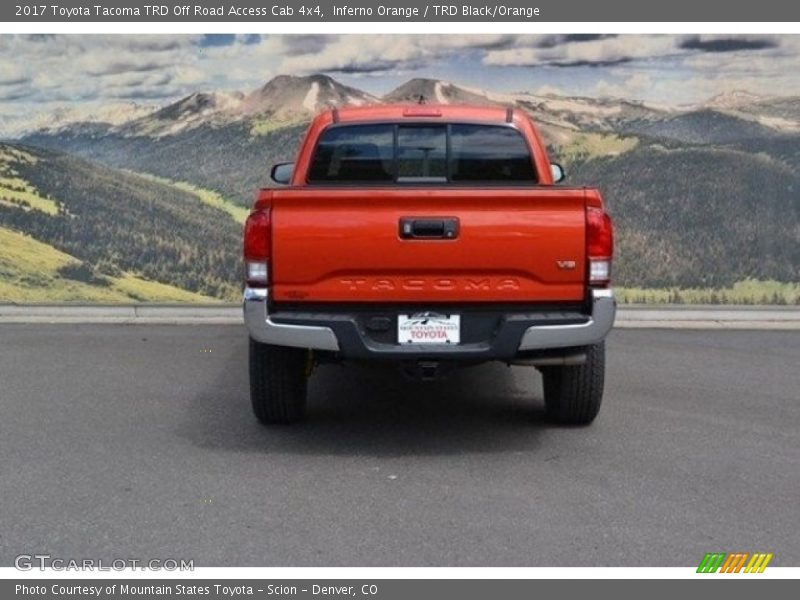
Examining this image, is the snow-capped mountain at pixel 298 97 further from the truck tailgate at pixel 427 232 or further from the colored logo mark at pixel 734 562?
the colored logo mark at pixel 734 562

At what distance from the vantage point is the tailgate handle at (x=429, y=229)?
5484 millimetres

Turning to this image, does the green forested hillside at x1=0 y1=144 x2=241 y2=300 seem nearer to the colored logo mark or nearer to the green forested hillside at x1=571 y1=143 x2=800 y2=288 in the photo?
the green forested hillside at x1=571 y1=143 x2=800 y2=288

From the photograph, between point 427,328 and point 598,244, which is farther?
point 427,328

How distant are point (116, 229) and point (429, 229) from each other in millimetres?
5985

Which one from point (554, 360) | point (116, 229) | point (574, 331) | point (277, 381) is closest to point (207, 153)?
point (116, 229)

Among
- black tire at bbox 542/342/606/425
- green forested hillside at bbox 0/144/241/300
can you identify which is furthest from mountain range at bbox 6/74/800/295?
black tire at bbox 542/342/606/425

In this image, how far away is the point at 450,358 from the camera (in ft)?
18.4

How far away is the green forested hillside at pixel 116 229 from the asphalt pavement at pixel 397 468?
219 centimetres

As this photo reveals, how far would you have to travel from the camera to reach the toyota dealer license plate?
221 inches

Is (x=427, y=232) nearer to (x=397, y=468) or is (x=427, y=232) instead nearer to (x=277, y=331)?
(x=277, y=331)

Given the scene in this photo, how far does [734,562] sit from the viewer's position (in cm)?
443

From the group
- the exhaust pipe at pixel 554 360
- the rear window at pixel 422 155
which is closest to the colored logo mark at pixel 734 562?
the exhaust pipe at pixel 554 360

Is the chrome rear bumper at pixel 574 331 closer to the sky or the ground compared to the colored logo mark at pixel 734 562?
closer to the sky
